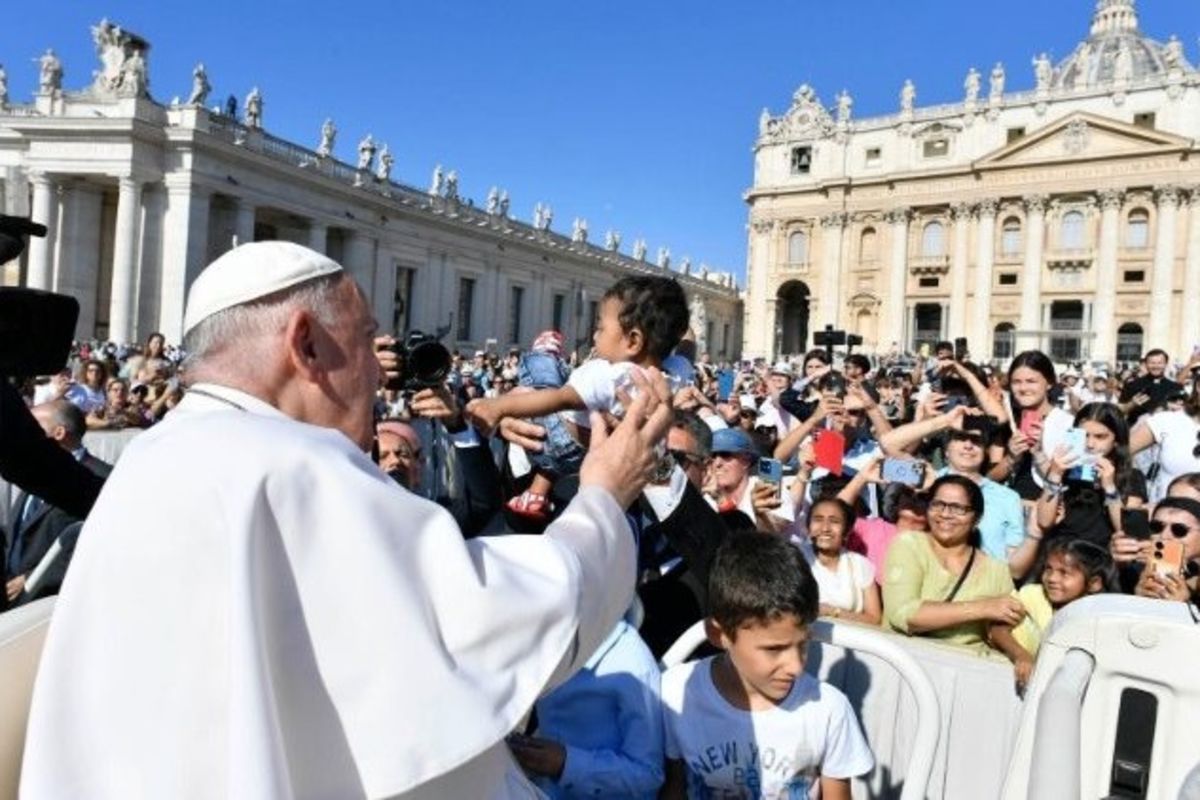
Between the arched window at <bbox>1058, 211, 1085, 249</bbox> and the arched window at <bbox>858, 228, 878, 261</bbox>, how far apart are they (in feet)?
34.9

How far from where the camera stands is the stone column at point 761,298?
190ft

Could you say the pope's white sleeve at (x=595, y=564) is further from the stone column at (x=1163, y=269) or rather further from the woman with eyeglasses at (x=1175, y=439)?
the stone column at (x=1163, y=269)

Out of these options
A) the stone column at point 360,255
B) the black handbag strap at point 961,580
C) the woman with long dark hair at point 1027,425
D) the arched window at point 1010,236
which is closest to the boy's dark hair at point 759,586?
the black handbag strap at point 961,580

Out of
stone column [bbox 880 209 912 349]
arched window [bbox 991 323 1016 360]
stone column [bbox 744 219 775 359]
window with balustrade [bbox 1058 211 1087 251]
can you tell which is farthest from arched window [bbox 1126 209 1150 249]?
stone column [bbox 744 219 775 359]

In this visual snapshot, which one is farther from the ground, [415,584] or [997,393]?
[997,393]

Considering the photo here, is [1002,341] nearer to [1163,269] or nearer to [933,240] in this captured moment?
[933,240]

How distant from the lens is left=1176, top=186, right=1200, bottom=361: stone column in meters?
Result: 46.0

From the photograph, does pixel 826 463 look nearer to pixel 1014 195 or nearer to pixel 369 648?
pixel 369 648

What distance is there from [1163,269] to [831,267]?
18.1m

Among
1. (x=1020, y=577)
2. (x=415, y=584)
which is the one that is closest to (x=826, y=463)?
(x=1020, y=577)

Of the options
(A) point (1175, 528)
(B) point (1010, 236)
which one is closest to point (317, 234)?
(A) point (1175, 528)

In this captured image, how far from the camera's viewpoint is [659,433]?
6.04 feet

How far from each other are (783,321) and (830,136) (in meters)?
12.6

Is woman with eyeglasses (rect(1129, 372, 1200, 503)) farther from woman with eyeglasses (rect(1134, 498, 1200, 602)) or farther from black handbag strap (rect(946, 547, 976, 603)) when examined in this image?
black handbag strap (rect(946, 547, 976, 603))
